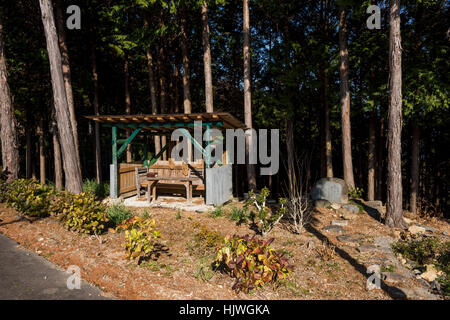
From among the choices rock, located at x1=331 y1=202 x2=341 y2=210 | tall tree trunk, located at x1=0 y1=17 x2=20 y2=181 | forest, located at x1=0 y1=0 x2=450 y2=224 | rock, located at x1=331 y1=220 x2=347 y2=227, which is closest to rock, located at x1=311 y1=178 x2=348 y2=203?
rock, located at x1=331 y1=202 x2=341 y2=210

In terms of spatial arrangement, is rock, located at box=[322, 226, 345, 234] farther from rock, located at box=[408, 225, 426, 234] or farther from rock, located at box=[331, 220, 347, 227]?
rock, located at box=[408, 225, 426, 234]

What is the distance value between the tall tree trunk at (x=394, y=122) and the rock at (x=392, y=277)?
11.2 ft

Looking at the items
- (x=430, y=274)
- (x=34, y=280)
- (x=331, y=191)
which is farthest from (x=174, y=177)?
(x=430, y=274)

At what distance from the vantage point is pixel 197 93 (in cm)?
1903

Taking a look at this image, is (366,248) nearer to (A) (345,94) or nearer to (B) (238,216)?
(B) (238,216)

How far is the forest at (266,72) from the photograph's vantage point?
8870mm

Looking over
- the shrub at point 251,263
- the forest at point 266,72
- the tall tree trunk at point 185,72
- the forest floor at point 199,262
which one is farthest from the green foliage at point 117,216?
the tall tree trunk at point 185,72

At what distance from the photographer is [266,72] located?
16000mm

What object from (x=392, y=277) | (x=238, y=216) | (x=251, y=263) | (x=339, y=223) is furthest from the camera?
(x=339, y=223)

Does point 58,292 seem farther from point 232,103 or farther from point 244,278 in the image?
point 232,103

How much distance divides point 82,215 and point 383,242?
6.97 m

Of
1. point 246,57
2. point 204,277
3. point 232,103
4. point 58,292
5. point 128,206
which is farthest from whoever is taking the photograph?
point 232,103
